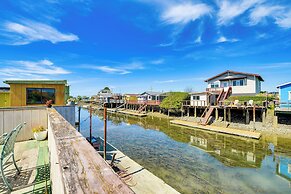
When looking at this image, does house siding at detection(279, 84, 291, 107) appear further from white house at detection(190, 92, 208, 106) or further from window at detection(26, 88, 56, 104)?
window at detection(26, 88, 56, 104)

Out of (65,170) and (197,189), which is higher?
(65,170)

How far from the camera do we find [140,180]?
682cm

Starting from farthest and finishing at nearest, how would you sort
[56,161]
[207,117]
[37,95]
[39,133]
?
[207,117], [37,95], [39,133], [56,161]

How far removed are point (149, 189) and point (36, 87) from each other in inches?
367

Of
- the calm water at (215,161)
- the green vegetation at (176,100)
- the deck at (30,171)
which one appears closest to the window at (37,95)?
the deck at (30,171)

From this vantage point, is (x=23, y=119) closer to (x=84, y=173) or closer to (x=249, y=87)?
(x=84, y=173)

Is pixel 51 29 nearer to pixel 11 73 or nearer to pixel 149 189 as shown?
pixel 149 189

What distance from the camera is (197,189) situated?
7426 mm

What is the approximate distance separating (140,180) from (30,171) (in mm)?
4295

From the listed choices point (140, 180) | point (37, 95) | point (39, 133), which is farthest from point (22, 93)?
point (140, 180)

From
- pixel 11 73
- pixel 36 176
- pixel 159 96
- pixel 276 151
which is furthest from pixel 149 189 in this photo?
pixel 159 96

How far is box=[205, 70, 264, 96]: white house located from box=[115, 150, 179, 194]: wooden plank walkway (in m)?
24.6

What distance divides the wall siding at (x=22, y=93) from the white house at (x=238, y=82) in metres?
25.3

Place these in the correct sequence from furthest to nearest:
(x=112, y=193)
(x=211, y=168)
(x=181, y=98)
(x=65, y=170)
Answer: (x=181, y=98)
(x=211, y=168)
(x=65, y=170)
(x=112, y=193)
